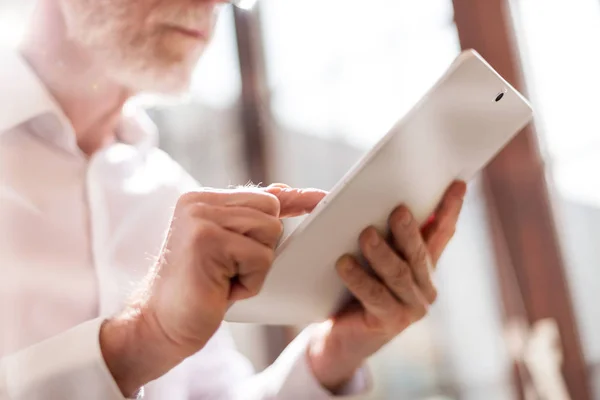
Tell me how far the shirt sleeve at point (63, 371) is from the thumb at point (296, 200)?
151 millimetres

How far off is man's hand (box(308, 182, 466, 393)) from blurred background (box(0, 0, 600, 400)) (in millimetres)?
220

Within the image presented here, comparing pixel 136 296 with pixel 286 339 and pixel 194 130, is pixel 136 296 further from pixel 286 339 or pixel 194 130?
pixel 194 130

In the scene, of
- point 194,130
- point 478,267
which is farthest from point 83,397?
point 194,130

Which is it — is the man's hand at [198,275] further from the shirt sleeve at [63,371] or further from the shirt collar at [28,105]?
the shirt collar at [28,105]

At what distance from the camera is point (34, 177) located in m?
0.57

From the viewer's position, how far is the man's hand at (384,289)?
1.54 ft

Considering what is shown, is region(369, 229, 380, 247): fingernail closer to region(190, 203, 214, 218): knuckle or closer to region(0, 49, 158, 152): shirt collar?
region(190, 203, 214, 218): knuckle

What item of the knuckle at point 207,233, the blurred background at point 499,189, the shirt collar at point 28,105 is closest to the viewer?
the knuckle at point 207,233

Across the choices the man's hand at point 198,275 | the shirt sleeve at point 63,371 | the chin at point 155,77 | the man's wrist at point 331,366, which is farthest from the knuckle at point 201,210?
the chin at point 155,77

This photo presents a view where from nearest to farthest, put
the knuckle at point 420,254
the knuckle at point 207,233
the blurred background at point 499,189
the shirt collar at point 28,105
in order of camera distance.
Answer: the knuckle at point 207,233 → the knuckle at point 420,254 → the shirt collar at point 28,105 → the blurred background at point 499,189

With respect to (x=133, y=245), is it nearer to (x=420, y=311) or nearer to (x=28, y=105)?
(x=28, y=105)

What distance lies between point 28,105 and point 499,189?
0.74m

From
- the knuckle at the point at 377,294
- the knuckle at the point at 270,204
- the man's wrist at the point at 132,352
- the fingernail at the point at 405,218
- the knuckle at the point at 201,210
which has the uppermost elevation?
the fingernail at the point at 405,218

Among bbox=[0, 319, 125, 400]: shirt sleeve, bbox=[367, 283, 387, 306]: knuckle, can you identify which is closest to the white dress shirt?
bbox=[0, 319, 125, 400]: shirt sleeve
